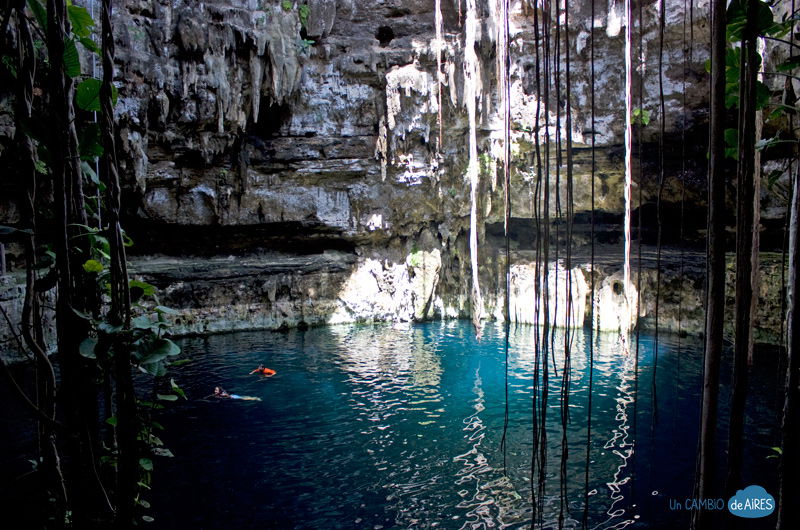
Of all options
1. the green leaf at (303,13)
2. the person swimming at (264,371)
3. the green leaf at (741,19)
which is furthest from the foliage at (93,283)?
the green leaf at (303,13)

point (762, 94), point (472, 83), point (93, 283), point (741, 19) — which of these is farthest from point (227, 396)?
point (472, 83)

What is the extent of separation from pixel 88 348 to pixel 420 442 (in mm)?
5870

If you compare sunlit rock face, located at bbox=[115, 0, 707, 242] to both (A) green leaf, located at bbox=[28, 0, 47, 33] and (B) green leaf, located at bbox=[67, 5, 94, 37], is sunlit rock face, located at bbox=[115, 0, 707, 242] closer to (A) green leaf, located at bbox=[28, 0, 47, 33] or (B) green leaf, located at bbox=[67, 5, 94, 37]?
(B) green leaf, located at bbox=[67, 5, 94, 37]

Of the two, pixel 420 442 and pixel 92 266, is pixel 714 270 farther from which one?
pixel 420 442

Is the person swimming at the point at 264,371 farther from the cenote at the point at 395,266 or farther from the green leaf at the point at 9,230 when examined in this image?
the green leaf at the point at 9,230

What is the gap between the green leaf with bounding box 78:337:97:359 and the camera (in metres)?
2.00

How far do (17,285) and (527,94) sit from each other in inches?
558

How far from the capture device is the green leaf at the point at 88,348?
6.56 ft

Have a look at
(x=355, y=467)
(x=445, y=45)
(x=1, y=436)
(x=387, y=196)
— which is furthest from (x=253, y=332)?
(x=445, y=45)

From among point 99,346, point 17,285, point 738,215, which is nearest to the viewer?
point 738,215

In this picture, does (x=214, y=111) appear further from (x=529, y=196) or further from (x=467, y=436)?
(x=467, y=436)

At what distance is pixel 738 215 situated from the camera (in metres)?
1.60

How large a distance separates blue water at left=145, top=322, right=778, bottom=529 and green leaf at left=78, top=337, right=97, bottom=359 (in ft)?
8.04

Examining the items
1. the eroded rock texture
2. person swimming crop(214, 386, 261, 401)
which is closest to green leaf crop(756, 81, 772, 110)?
person swimming crop(214, 386, 261, 401)
